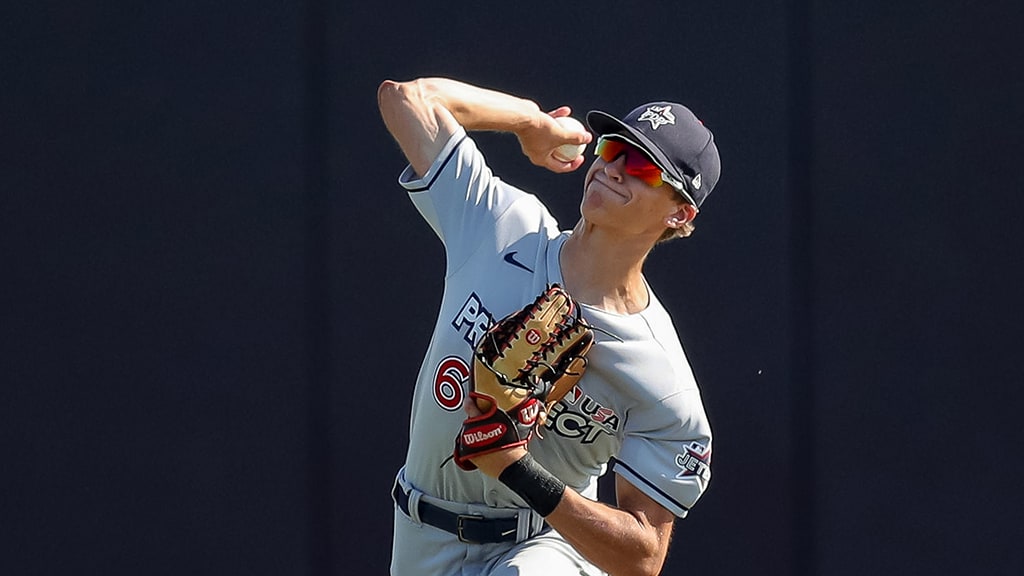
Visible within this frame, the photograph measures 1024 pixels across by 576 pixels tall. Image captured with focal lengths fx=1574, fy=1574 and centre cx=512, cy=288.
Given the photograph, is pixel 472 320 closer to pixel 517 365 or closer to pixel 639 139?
pixel 517 365

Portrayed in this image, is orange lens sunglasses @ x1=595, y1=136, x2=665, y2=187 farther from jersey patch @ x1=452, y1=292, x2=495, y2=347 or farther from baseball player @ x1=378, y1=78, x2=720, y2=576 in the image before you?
jersey patch @ x1=452, y1=292, x2=495, y2=347

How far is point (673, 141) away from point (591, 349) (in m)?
0.41

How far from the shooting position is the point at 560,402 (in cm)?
293

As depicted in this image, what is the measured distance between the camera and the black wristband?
8.75 feet

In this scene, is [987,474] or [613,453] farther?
[987,474]

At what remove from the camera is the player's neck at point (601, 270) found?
2.95 meters

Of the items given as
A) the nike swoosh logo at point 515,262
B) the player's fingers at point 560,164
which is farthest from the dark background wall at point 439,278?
the nike swoosh logo at point 515,262

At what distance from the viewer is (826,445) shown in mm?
4027

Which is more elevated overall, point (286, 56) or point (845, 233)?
point (286, 56)

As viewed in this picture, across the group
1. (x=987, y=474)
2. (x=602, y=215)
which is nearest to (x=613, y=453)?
(x=602, y=215)

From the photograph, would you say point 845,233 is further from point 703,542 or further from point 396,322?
point 396,322

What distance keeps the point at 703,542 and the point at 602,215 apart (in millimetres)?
1488

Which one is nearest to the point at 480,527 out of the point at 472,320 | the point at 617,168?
the point at 472,320

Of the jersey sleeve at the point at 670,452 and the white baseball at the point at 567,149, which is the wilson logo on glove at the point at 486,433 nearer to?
the jersey sleeve at the point at 670,452
